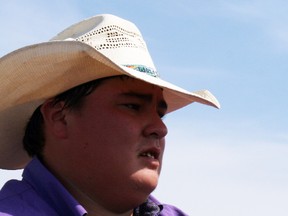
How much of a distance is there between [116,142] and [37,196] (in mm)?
472

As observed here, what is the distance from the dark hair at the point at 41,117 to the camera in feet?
11.3

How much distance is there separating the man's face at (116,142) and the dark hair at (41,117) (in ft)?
0.14

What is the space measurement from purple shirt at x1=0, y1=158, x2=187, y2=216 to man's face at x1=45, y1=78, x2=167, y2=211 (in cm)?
11

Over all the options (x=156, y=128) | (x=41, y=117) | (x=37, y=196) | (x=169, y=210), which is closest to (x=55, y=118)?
(x=41, y=117)

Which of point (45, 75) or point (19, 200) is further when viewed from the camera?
point (45, 75)

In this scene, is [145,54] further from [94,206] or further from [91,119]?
[94,206]

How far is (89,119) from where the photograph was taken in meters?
3.36

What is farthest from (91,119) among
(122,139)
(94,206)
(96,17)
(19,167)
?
(19,167)

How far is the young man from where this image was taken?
10.6 ft

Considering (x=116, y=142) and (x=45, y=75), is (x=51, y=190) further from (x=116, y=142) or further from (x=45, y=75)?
(x=45, y=75)

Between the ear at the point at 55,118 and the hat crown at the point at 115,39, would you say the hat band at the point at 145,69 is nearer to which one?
the hat crown at the point at 115,39

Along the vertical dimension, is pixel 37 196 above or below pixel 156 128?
below

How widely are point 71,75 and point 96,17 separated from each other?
48cm

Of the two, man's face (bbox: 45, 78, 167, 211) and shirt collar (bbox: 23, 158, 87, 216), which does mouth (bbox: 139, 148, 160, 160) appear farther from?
shirt collar (bbox: 23, 158, 87, 216)
